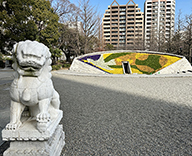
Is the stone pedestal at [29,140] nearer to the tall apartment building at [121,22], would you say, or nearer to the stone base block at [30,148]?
the stone base block at [30,148]

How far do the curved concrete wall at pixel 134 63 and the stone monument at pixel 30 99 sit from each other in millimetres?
10774

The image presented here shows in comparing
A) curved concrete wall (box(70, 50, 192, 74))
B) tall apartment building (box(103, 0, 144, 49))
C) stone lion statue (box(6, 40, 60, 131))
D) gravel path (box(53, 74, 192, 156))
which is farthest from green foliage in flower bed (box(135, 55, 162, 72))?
tall apartment building (box(103, 0, 144, 49))

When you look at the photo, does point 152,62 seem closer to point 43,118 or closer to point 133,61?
point 133,61

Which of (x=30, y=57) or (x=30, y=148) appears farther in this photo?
(x=30, y=148)

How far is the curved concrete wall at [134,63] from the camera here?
12516 millimetres

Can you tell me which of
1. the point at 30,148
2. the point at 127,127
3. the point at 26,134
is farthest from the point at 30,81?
the point at 127,127

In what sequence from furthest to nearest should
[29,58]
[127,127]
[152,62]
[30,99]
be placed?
[152,62]
[127,127]
[30,99]
[29,58]

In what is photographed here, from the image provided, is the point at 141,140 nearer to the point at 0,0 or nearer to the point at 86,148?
the point at 86,148

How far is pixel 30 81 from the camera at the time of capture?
163 cm

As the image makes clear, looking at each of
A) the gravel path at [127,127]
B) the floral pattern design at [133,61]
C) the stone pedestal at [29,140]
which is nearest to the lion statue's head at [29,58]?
the stone pedestal at [29,140]

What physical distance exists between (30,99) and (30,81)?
0.21m

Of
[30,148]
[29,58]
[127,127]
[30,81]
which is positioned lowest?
[127,127]

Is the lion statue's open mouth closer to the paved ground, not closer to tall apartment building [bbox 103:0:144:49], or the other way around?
the paved ground

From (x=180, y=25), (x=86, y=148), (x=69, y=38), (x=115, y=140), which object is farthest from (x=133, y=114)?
(x=180, y=25)
